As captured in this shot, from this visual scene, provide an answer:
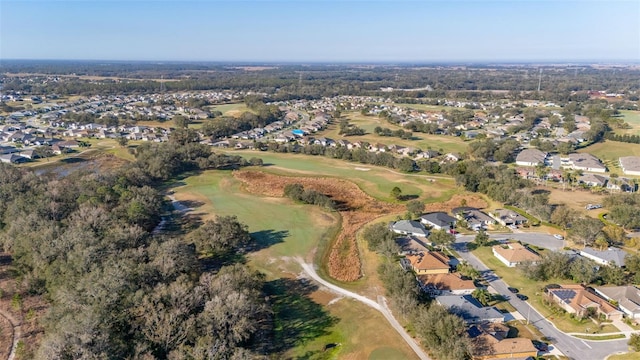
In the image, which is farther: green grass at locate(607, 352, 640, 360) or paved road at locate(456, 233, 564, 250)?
Answer: paved road at locate(456, 233, 564, 250)

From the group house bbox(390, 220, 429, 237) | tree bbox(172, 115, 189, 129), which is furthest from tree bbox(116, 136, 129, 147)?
house bbox(390, 220, 429, 237)

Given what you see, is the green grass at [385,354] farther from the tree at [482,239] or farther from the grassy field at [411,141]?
the grassy field at [411,141]

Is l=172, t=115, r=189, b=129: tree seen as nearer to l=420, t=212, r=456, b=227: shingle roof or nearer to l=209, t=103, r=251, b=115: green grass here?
l=209, t=103, r=251, b=115: green grass

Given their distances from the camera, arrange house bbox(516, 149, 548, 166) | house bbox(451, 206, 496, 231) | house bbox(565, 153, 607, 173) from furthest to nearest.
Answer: house bbox(516, 149, 548, 166)
house bbox(565, 153, 607, 173)
house bbox(451, 206, 496, 231)

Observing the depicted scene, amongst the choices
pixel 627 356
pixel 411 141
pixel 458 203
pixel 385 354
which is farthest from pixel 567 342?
pixel 411 141

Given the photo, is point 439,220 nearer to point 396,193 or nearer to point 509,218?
point 509,218

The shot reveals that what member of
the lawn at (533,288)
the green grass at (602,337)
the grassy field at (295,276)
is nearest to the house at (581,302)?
the lawn at (533,288)
